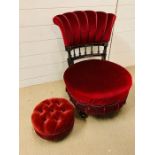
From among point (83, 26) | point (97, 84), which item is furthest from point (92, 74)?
point (83, 26)

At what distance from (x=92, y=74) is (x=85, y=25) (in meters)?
0.45

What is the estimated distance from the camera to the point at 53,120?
1.60 meters

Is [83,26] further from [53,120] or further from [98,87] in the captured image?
[53,120]

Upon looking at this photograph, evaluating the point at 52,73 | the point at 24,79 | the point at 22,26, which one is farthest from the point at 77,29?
the point at 24,79

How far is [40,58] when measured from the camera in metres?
2.20

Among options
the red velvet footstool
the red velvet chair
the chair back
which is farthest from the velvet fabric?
the chair back

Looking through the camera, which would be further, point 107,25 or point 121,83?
point 107,25

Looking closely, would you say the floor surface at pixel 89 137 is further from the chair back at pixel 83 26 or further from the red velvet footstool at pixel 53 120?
the chair back at pixel 83 26

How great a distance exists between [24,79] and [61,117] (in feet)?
2.73

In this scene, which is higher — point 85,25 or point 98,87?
point 85,25

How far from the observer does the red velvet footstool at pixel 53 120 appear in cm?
160

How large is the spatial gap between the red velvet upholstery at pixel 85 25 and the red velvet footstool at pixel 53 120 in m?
0.56
